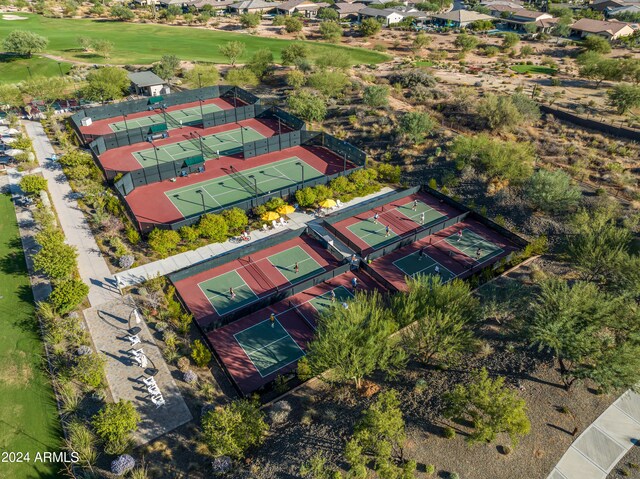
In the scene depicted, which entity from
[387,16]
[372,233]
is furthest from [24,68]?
[387,16]

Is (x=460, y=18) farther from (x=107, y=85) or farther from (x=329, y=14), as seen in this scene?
(x=107, y=85)

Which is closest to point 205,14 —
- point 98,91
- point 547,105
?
point 98,91

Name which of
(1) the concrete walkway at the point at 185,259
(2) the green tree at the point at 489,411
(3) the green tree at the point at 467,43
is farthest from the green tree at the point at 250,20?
(2) the green tree at the point at 489,411

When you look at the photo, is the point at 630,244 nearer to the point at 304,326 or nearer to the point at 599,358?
the point at 599,358

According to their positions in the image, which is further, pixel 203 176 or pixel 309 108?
pixel 309 108

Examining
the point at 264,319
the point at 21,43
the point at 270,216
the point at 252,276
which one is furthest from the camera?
the point at 21,43

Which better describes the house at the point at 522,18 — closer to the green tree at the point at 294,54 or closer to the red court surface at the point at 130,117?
the green tree at the point at 294,54

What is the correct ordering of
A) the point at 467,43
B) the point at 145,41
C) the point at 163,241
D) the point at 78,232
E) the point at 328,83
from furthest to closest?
the point at 145,41 < the point at 467,43 < the point at 328,83 < the point at 78,232 < the point at 163,241
